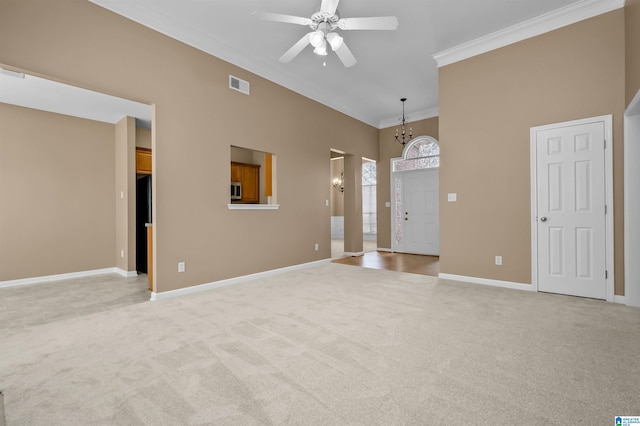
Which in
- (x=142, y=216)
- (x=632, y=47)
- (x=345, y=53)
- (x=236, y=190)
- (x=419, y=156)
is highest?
(x=345, y=53)

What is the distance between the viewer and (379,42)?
13.6 ft

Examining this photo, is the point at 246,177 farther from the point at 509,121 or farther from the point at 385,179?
the point at 509,121

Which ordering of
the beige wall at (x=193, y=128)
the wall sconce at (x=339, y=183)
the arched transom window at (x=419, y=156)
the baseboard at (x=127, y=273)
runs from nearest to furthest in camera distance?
the beige wall at (x=193, y=128), the baseboard at (x=127, y=273), the arched transom window at (x=419, y=156), the wall sconce at (x=339, y=183)

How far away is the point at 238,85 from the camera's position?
443 centimetres

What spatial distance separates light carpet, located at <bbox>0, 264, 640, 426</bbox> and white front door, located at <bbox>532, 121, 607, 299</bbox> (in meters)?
0.42

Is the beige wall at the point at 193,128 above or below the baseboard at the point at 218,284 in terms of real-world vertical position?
above

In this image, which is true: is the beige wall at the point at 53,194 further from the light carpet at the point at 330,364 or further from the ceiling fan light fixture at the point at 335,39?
the ceiling fan light fixture at the point at 335,39

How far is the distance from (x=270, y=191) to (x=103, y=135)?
11.6ft

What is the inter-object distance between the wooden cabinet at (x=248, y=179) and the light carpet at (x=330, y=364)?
158 inches

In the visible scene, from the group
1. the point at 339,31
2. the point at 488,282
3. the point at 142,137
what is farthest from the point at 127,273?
the point at 488,282

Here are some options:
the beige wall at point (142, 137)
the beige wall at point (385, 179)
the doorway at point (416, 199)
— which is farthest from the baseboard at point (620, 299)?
the beige wall at point (142, 137)

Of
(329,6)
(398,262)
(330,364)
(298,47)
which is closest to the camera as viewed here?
(330,364)

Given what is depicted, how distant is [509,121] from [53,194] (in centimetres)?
735

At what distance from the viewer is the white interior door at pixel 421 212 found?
7.09 metres
